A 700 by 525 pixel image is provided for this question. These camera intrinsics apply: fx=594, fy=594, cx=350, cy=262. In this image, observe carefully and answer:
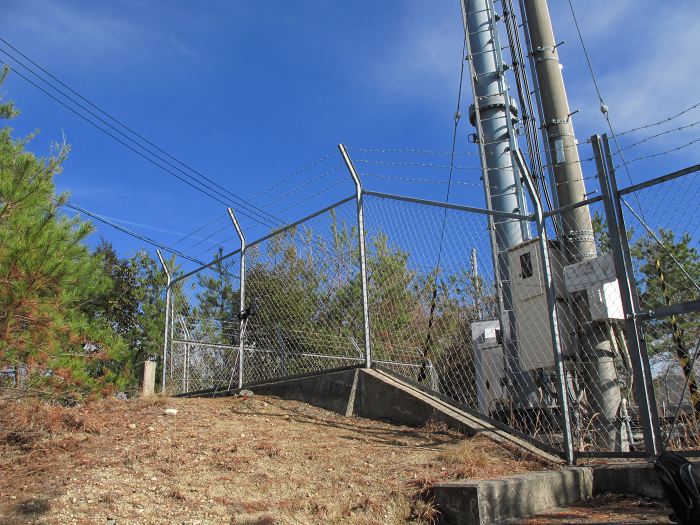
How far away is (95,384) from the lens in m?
6.16

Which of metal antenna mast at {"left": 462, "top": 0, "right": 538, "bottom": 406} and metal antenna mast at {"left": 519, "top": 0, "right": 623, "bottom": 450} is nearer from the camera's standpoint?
metal antenna mast at {"left": 519, "top": 0, "right": 623, "bottom": 450}

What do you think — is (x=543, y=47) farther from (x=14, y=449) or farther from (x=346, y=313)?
(x=14, y=449)

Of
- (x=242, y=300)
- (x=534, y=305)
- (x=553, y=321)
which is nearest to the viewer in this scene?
(x=553, y=321)

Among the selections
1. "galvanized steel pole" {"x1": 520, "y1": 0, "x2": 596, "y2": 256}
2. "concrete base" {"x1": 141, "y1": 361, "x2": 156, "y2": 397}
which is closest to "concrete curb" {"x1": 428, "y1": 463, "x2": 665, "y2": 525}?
"galvanized steel pole" {"x1": 520, "y1": 0, "x2": 596, "y2": 256}

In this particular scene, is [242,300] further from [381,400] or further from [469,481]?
[469,481]

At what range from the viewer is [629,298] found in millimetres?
4422

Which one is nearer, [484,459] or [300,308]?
[484,459]

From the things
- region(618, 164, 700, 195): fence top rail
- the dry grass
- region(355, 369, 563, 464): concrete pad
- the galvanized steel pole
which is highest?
the galvanized steel pole

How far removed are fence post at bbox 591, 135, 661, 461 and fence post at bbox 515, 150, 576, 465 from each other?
0.53 m

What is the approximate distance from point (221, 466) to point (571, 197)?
4.19m

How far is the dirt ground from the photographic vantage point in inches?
138

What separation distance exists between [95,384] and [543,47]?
20.0 feet

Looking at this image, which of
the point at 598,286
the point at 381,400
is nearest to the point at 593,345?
the point at 598,286

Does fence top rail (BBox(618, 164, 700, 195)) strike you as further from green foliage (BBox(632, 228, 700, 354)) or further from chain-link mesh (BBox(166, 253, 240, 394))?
chain-link mesh (BBox(166, 253, 240, 394))
